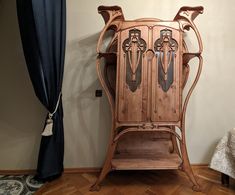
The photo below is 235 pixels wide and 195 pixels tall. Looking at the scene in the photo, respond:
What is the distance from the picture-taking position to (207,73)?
Result: 2562 millimetres

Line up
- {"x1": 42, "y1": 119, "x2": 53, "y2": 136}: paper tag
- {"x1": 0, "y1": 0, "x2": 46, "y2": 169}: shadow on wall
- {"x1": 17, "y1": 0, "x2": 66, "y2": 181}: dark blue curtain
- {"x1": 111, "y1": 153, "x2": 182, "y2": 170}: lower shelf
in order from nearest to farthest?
{"x1": 17, "y1": 0, "x2": 66, "y2": 181}: dark blue curtain < {"x1": 111, "y1": 153, "x2": 182, "y2": 170}: lower shelf < {"x1": 42, "y1": 119, "x2": 53, "y2": 136}: paper tag < {"x1": 0, "y1": 0, "x2": 46, "y2": 169}: shadow on wall

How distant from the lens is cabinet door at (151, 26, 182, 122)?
6.66ft

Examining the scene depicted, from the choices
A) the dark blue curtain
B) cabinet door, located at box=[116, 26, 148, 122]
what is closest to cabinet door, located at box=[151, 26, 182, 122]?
cabinet door, located at box=[116, 26, 148, 122]

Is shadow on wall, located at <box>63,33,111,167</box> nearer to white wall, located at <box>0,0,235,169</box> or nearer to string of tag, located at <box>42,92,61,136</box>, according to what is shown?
white wall, located at <box>0,0,235,169</box>

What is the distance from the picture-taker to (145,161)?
83.0 inches

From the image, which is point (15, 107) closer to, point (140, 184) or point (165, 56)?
point (140, 184)

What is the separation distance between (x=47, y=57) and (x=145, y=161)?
156 centimetres

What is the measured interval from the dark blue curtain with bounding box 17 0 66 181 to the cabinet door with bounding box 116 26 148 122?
2.35 ft

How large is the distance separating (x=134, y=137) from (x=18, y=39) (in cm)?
195

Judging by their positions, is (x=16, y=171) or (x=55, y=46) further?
(x=16, y=171)

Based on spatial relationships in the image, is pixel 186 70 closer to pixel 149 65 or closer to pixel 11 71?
pixel 149 65

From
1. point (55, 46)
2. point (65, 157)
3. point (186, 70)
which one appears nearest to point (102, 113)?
point (65, 157)

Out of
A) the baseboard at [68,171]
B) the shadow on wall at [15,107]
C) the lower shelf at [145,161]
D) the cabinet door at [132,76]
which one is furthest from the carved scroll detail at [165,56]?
the shadow on wall at [15,107]

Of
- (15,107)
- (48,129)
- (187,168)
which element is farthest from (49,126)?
(187,168)
